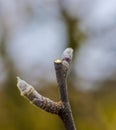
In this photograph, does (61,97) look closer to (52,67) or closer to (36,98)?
(36,98)

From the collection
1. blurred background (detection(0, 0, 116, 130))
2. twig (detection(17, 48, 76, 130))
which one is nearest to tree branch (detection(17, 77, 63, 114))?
twig (detection(17, 48, 76, 130))

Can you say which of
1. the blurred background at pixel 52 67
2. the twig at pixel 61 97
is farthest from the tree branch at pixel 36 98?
the blurred background at pixel 52 67

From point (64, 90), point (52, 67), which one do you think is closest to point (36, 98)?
point (64, 90)

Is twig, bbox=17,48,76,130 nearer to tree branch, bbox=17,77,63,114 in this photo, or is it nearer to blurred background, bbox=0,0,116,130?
tree branch, bbox=17,77,63,114

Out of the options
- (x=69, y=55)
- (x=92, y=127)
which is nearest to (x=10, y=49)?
(x=92, y=127)

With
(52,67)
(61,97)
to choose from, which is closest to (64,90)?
(61,97)

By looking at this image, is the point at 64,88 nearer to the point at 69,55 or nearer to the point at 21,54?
the point at 69,55

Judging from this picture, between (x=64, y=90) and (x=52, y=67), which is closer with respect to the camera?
(x=64, y=90)

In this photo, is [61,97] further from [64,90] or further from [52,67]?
[52,67]
